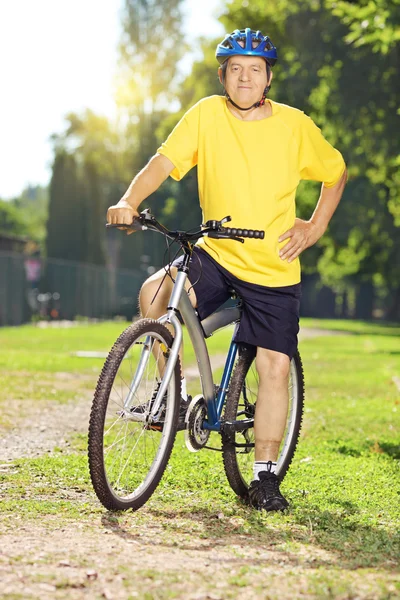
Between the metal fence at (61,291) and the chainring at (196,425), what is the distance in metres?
28.2

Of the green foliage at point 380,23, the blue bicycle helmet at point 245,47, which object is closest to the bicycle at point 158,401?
the blue bicycle helmet at point 245,47

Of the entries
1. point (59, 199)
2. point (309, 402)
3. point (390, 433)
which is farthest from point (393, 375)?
point (59, 199)

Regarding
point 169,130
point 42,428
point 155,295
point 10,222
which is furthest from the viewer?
point 10,222

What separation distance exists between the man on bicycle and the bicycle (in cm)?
12

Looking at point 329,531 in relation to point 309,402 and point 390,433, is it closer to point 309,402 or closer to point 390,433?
point 390,433

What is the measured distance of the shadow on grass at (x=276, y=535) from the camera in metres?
4.04

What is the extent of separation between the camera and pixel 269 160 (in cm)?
518

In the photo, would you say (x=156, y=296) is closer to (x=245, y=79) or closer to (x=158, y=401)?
(x=158, y=401)

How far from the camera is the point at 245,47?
5.14m

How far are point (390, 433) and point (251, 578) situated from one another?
5.45 metres

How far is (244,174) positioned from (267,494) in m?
1.45

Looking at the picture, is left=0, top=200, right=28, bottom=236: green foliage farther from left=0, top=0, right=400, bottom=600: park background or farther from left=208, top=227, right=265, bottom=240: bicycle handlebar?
left=208, top=227, right=265, bottom=240: bicycle handlebar

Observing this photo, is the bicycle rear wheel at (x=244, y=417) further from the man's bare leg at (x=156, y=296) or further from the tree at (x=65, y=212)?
the tree at (x=65, y=212)

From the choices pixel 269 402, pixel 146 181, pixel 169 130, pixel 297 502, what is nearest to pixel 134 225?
pixel 146 181
